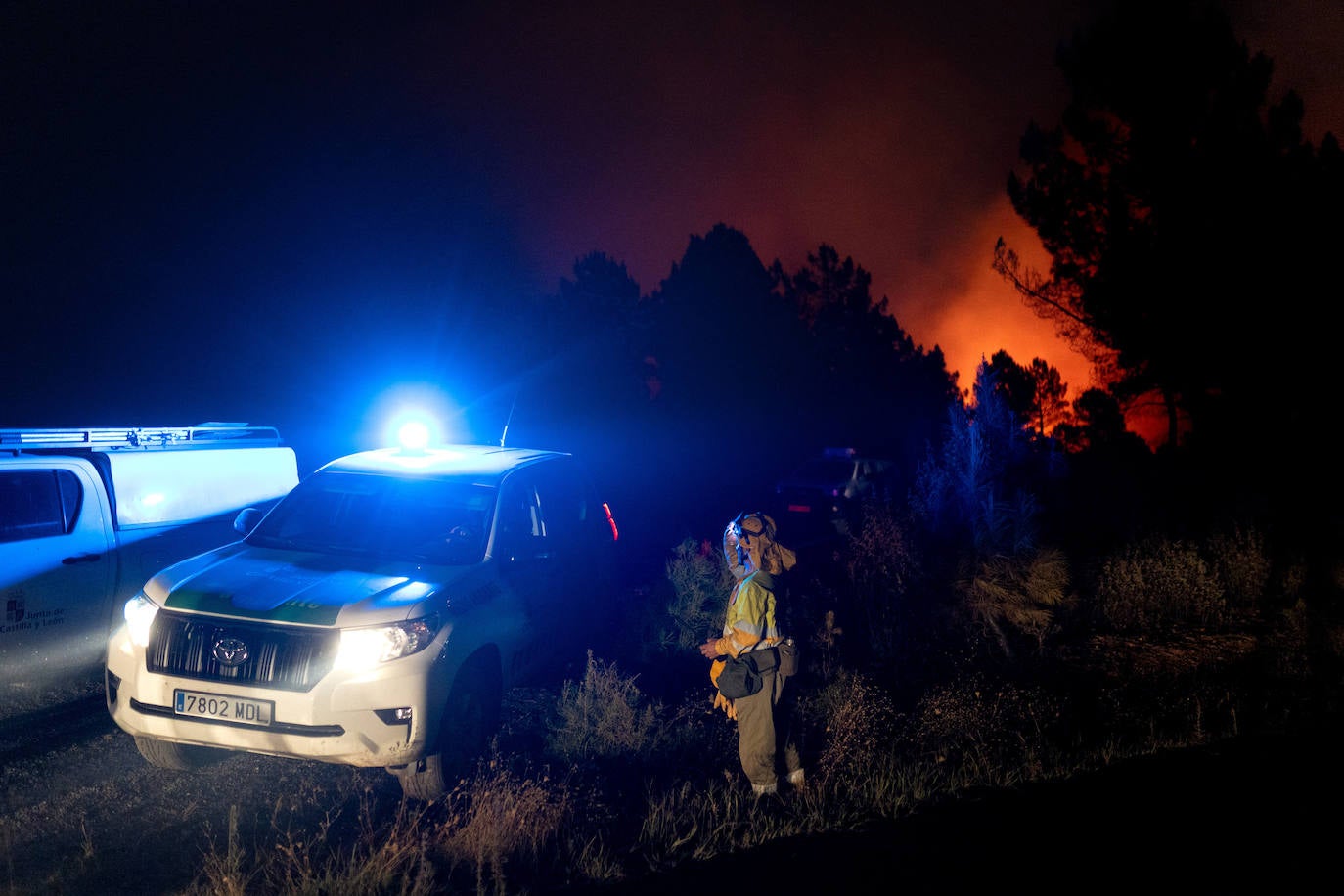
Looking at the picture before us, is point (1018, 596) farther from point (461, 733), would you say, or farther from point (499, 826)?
point (499, 826)

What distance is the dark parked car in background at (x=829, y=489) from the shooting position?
1758 cm

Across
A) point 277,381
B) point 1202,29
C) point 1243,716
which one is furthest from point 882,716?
point 1202,29

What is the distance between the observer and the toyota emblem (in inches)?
174

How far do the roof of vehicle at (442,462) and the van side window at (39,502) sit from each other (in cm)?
175

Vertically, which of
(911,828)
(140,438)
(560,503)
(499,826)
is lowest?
(911,828)

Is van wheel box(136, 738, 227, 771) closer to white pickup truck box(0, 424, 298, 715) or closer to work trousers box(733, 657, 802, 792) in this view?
white pickup truck box(0, 424, 298, 715)

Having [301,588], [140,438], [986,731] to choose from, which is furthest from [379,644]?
[986,731]

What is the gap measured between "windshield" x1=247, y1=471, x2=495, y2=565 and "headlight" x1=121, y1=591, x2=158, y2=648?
95 centimetres

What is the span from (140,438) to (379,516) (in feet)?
7.86

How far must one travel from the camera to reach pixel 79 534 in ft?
20.0

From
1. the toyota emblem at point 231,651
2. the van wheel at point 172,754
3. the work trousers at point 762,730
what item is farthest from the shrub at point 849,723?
the van wheel at point 172,754

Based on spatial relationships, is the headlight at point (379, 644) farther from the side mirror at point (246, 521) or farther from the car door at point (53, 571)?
the car door at point (53, 571)

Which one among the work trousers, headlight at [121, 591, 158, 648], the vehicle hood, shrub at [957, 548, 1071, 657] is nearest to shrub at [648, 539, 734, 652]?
shrub at [957, 548, 1071, 657]

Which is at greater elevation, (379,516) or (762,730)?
(379,516)
